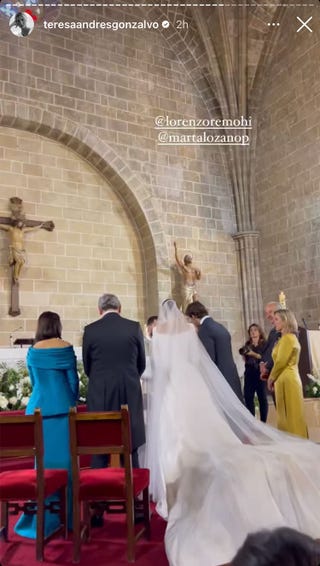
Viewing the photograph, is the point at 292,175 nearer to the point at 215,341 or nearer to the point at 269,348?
the point at 269,348

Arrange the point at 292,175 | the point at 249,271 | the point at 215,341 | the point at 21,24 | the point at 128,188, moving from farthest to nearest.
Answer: the point at 249,271 → the point at 292,175 → the point at 128,188 → the point at 21,24 → the point at 215,341

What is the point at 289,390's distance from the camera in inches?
182

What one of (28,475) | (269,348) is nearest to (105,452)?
(28,475)

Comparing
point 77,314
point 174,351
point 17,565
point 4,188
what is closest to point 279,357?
point 174,351

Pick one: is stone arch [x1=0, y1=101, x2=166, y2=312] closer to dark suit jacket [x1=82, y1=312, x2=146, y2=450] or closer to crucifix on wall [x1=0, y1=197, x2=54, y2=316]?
crucifix on wall [x1=0, y1=197, x2=54, y2=316]

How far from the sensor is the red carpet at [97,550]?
2.85m

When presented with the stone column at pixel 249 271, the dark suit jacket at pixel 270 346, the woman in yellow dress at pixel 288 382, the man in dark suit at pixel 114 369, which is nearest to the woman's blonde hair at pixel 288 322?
the woman in yellow dress at pixel 288 382

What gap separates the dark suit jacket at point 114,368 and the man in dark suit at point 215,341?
127cm

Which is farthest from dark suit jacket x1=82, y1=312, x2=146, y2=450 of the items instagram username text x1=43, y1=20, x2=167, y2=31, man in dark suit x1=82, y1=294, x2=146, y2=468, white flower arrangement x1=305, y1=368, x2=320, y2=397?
instagram username text x1=43, y1=20, x2=167, y2=31

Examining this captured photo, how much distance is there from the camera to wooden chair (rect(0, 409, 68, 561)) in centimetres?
297

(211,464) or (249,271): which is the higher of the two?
(249,271)

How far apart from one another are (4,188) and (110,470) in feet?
22.5

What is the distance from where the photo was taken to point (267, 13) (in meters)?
10.8

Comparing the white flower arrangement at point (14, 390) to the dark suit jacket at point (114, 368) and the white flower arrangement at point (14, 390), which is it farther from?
the dark suit jacket at point (114, 368)
